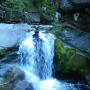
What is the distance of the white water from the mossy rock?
0.98 ft

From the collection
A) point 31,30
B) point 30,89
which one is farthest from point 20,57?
point 30,89

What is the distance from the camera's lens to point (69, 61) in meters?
10.4

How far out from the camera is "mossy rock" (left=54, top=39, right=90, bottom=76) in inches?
404

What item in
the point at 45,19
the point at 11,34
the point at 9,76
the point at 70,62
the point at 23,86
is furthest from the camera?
the point at 45,19

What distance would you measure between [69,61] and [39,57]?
1169 millimetres

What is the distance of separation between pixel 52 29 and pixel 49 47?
155 centimetres

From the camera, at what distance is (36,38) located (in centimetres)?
1125

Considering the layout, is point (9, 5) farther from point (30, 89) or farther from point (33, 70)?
point (30, 89)

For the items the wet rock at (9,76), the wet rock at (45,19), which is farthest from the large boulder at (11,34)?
the wet rock at (45,19)

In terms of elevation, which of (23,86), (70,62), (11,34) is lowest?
(23,86)

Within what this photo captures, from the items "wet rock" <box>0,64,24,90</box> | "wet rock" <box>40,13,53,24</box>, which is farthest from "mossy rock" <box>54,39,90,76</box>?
"wet rock" <box>40,13,53,24</box>

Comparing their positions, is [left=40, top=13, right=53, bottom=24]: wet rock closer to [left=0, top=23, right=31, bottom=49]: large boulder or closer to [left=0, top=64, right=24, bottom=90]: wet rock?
[left=0, top=23, right=31, bottom=49]: large boulder

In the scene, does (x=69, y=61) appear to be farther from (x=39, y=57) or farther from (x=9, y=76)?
(x=9, y=76)

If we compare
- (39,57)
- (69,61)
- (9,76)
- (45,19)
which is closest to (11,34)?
(39,57)
